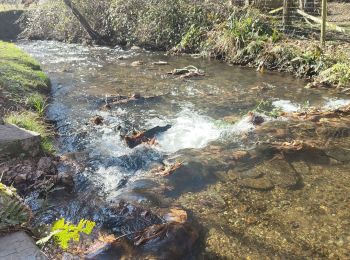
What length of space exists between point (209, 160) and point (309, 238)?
2.29m

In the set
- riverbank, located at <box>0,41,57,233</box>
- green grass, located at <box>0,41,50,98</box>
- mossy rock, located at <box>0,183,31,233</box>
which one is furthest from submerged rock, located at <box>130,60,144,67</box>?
mossy rock, located at <box>0,183,31,233</box>

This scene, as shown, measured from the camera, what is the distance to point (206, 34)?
49.0ft

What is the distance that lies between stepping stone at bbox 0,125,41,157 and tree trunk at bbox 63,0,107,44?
13.1 m

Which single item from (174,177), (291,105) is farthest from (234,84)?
(174,177)

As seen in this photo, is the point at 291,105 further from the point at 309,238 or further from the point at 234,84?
the point at 309,238

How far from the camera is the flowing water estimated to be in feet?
17.5

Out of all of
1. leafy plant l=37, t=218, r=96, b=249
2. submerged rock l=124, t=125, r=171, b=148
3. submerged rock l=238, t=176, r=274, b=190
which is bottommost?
submerged rock l=238, t=176, r=274, b=190

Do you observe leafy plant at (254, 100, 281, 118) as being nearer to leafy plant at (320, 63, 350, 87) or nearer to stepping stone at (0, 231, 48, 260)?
leafy plant at (320, 63, 350, 87)

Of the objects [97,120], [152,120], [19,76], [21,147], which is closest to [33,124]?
[21,147]

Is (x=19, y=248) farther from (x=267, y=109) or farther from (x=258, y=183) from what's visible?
(x=267, y=109)

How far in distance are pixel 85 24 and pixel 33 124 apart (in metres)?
12.7

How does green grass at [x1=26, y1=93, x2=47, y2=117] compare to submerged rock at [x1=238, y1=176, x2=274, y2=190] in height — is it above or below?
above

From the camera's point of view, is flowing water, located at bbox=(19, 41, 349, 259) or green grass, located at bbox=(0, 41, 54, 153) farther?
green grass, located at bbox=(0, 41, 54, 153)

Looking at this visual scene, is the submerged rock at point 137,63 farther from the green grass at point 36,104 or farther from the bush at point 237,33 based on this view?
the green grass at point 36,104
